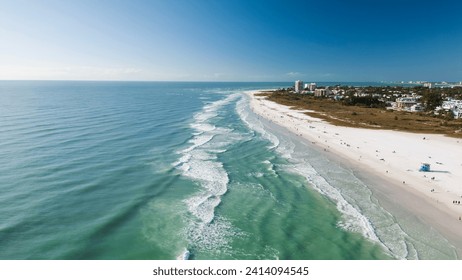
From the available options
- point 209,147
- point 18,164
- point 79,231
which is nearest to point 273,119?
point 209,147

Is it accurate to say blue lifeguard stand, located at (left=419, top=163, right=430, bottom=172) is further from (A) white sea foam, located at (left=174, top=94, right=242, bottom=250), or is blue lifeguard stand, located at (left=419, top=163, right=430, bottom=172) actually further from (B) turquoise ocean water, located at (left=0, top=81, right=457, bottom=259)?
(A) white sea foam, located at (left=174, top=94, right=242, bottom=250)

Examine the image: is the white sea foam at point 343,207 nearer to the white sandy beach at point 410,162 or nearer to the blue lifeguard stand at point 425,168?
the white sandy beach at point 410,162

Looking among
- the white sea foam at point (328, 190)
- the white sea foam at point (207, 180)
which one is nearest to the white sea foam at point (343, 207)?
the white sea foam at point (328, 190)

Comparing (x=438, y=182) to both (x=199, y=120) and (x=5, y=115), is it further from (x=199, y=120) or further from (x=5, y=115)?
(x=5, y=115)

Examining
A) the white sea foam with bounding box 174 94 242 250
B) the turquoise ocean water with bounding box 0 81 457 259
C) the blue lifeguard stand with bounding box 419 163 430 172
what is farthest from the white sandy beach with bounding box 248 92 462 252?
the white sea foam with bounding box 174 94 242 250

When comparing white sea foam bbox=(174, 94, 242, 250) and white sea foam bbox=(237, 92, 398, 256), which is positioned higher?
white sea foam bbox=(174, 94, 242, 250)

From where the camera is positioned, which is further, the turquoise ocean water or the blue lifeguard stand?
the blue lifeguard stand

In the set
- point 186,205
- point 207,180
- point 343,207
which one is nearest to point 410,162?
point 343,207
